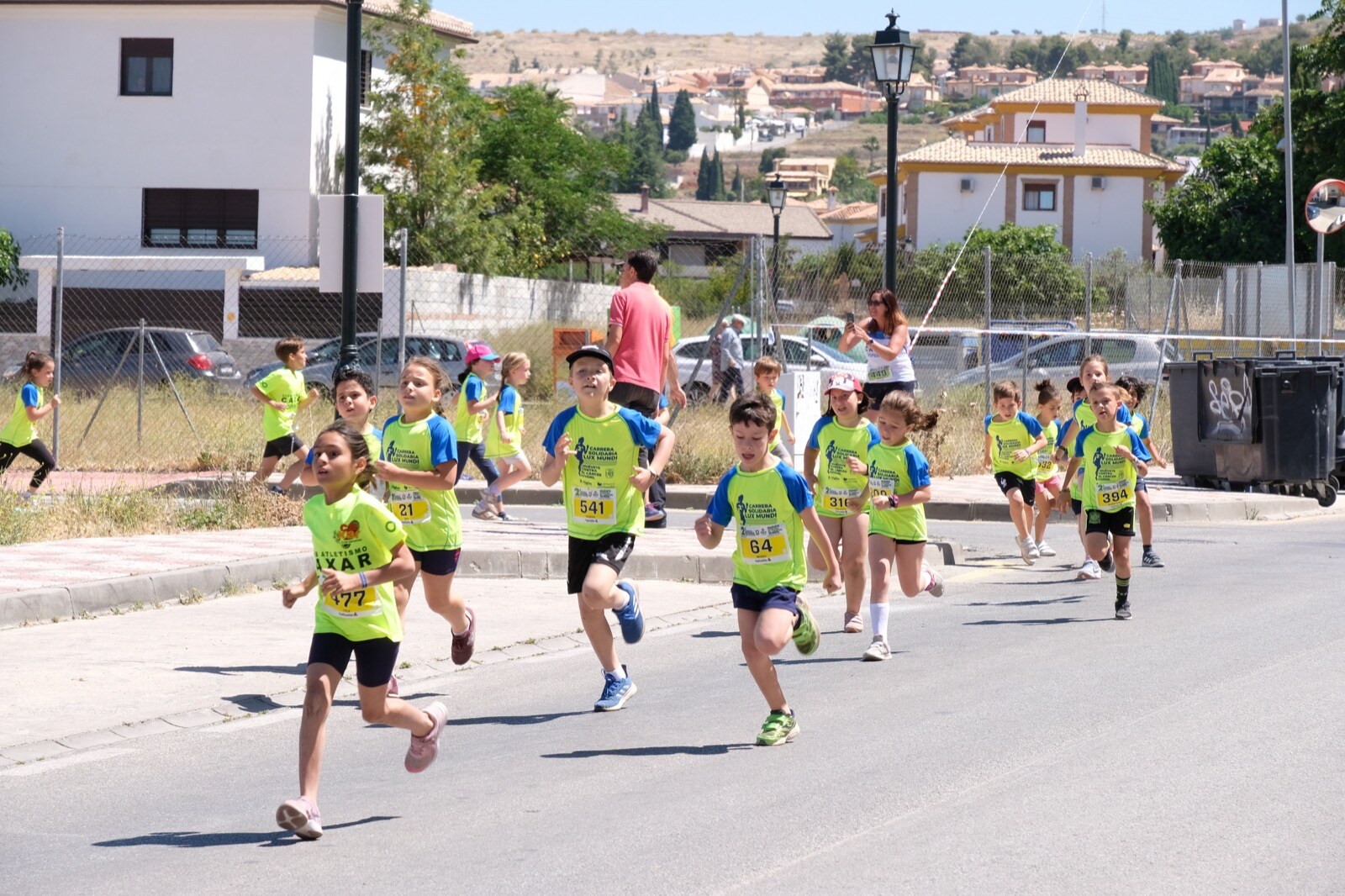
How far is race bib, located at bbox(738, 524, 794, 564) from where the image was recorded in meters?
7.05

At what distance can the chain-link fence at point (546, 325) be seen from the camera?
19.7 meters

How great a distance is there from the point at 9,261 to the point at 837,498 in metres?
30.9

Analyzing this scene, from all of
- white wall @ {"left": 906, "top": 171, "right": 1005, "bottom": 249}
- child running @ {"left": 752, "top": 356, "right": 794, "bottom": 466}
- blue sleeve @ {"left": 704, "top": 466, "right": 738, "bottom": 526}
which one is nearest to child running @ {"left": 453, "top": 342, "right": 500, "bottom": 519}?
child running @ {"left": 752, "top": 356, "right": 794, "bottom": 466}

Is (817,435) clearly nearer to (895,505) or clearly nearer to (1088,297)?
(895,505)

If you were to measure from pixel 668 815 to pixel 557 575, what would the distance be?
6.14 meters

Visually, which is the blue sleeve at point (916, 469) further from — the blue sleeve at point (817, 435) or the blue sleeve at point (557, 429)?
the blue sleeve at point (557, 429)

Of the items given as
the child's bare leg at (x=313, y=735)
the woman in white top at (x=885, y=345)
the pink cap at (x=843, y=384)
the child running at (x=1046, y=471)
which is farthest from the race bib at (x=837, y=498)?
the child's bare leg at (x=313, y=735)

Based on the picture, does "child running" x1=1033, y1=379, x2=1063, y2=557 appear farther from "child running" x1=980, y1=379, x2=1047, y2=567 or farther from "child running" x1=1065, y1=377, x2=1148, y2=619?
"child running" x1=1065, y1=377, x2=1148, y2=619

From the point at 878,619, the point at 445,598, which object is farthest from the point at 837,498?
the point at 445,598

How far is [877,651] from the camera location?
8836 mm

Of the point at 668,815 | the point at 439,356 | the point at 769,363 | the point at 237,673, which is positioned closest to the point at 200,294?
the point at 439,356

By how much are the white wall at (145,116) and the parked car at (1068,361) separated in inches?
694

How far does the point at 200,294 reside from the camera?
3597 cm

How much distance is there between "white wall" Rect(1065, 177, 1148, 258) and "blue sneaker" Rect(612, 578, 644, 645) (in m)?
70.6
